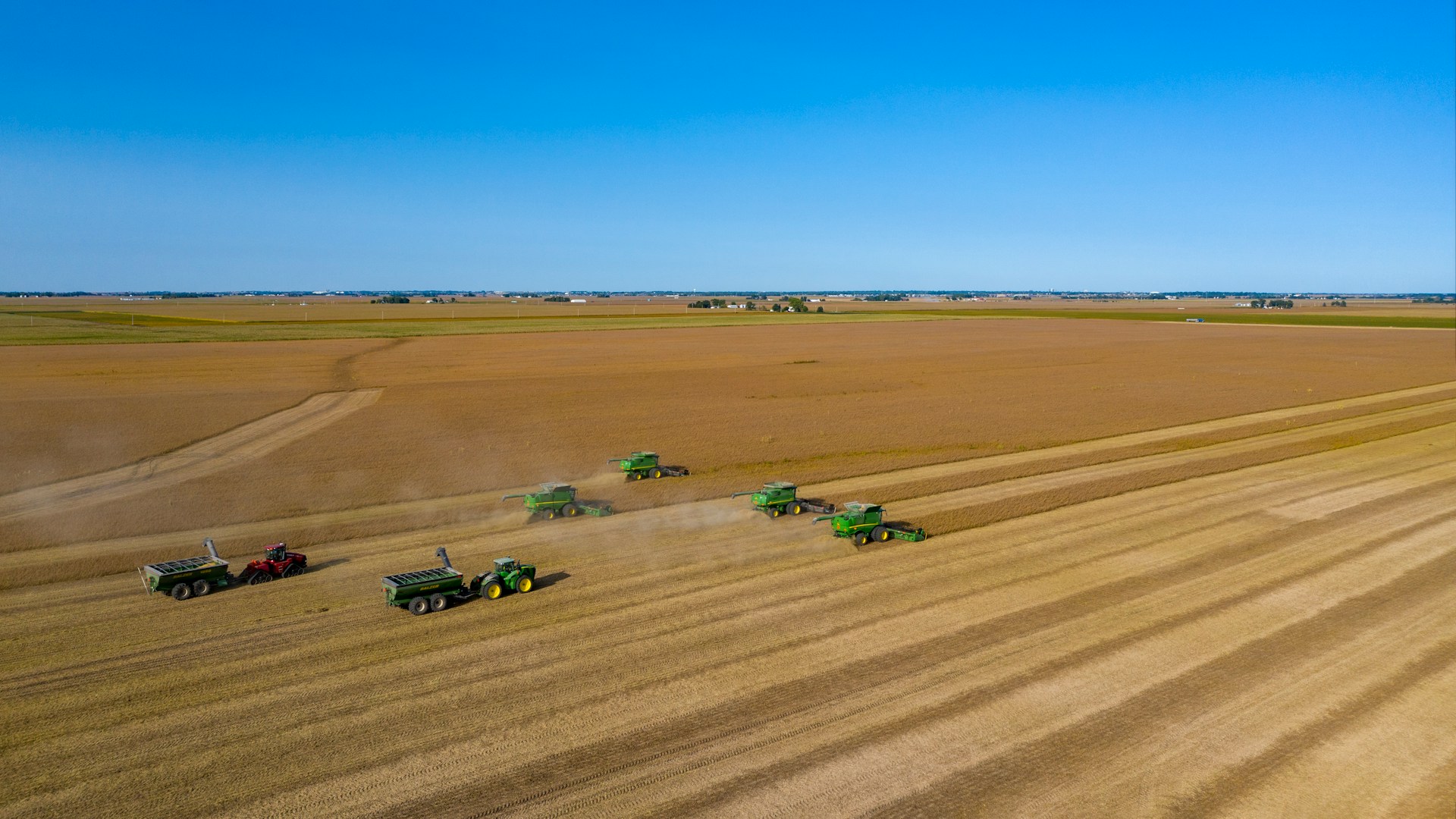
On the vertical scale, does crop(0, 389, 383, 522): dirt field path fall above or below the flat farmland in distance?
above

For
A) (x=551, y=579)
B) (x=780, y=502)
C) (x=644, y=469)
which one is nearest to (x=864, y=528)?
(x=780, y=502)

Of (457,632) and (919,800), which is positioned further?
(457,632)

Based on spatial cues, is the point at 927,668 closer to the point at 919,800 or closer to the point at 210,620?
the point at 919,800

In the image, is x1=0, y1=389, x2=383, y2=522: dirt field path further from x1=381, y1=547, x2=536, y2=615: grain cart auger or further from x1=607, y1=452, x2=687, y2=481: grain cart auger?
x1=607, y1=452, x2=687, y2=481: grain cart auger

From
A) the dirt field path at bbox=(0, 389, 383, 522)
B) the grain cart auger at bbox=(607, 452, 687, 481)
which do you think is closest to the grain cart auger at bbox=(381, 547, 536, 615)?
the grain cart auger at bbox=(607, 452, 687, 481)

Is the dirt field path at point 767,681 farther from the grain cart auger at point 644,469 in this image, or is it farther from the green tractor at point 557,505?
the grain cart auger at point 644,469

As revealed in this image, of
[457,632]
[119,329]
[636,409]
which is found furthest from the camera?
[119,329]

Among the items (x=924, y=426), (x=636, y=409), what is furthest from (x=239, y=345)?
(x=924, y=426)
